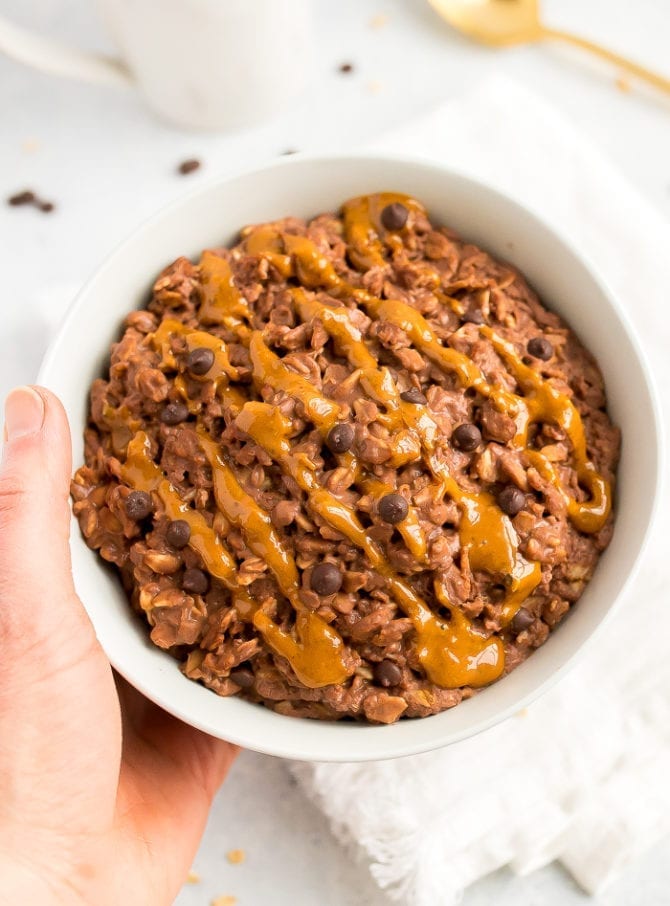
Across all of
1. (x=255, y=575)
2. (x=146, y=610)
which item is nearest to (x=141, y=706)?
(x=146, y=610)

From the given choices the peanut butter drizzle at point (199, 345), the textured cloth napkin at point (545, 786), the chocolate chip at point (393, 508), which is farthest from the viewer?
the textured cloth napkin at point (545, 786)

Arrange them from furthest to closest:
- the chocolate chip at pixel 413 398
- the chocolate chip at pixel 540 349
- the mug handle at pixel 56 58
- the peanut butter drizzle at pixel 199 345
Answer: the mug handle at pixel 56 58 → the chocolate chip at pixel 540 349 → the peanut butter drizzle at pixel 199 345 → the chocolate chip at pixel 413 398

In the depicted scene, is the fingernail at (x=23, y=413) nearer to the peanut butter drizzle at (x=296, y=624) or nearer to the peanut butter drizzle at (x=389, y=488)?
the peanut butter drizzle at (x=389, y=488)

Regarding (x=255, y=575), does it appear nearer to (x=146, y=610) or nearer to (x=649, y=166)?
(x=146, y=610)

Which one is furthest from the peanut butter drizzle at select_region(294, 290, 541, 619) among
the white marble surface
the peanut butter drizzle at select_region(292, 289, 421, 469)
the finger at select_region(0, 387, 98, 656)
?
the white marble surface

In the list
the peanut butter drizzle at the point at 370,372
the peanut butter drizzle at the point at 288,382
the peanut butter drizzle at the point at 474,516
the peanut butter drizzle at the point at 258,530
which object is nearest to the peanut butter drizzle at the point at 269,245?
the peanut butter drizzle at the point at 370,372

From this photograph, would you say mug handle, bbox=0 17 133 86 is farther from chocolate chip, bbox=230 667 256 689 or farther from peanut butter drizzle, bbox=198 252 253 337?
chocolate chip, bbox=230 667 256 689
